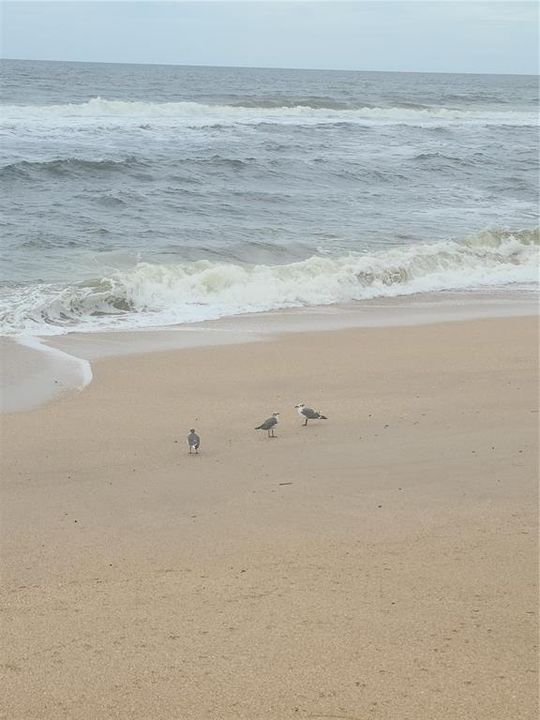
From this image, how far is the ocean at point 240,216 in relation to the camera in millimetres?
13031

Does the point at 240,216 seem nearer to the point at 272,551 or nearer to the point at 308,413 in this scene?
the point at 308,413

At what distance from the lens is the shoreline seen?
8.77 m

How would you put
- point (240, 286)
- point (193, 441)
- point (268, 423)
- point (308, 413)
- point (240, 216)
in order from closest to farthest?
point (193, 441) → point (268, 423) → point (308, 413) → point (240, 286) → point (240, 216)

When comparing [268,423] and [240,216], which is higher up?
[240,216]

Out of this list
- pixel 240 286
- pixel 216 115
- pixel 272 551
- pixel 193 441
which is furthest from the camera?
pixel 216 115

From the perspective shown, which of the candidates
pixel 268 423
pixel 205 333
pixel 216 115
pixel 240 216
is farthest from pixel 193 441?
pixel 216 115

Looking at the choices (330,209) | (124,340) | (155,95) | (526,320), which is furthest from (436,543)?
(155,95)

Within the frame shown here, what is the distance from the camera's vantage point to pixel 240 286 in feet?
44.1

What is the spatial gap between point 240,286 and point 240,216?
638 centimetres

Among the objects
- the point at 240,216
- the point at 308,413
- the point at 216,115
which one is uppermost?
the point at 216,115

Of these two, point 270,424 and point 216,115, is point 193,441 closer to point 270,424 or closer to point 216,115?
point 270,424

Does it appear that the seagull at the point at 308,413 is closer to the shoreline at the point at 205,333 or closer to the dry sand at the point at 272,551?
the dry sand at the point at 272,551

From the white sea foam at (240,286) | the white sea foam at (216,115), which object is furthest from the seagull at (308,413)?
the white sea foam at (216,115)

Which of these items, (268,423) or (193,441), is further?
(268,423)
